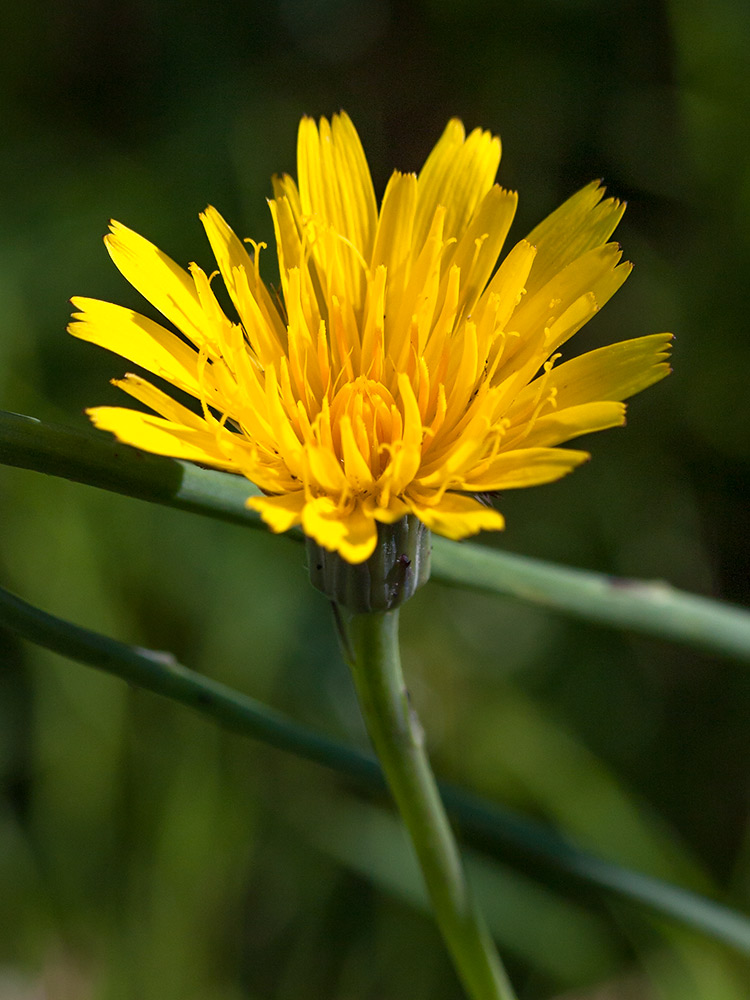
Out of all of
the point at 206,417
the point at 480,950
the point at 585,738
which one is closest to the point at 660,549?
the point at 585,738

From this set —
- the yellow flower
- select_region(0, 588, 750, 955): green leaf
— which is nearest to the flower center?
the yellow flower

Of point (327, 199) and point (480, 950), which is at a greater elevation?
point (327, 199)

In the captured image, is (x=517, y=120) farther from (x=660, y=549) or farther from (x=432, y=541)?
(x=432, y=541)

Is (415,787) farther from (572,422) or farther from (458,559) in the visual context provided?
(572,422)

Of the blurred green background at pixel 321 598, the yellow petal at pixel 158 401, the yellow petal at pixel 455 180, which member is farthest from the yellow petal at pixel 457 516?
the blurred green background at pixel 321 598

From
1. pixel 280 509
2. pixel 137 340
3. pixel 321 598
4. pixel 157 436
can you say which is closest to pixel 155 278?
pixel 137 340

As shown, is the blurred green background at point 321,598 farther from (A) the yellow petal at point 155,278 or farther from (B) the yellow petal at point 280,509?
(B) the yellow petal at point 280,509

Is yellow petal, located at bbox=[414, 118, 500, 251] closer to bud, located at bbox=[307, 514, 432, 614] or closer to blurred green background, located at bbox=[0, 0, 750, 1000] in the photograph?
bud, located at bbox=[307, 514, 432, 614]
